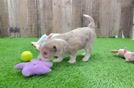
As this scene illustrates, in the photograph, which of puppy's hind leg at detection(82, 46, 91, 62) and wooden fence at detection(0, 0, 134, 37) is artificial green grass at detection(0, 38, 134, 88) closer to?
puppy's hind leg at detection(82, 46, 91, 62)

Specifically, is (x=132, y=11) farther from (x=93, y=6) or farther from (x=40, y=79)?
(x=40, y=79)

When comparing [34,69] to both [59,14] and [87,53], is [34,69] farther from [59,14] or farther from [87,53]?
[59,14]

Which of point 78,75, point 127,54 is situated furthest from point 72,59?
point 127,54

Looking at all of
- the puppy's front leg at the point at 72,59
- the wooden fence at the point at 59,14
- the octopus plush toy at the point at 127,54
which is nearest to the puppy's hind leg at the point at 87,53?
the puppy's front leg at the point at 72,59

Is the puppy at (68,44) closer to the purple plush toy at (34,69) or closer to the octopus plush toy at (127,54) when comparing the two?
the purple plush toy at (34,69)

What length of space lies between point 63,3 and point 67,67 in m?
1.51

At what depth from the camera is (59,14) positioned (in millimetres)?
2680

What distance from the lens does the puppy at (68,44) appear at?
48.9 inches

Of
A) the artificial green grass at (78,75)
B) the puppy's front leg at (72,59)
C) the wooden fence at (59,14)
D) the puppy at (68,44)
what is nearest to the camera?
the artificial green grass at (78,75)

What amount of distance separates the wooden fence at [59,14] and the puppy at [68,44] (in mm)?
1193

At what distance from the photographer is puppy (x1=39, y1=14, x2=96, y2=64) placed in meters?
1.24

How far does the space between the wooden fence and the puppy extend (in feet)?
3.91

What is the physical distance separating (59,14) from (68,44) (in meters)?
1.42

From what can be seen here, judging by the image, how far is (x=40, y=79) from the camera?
107 cm
